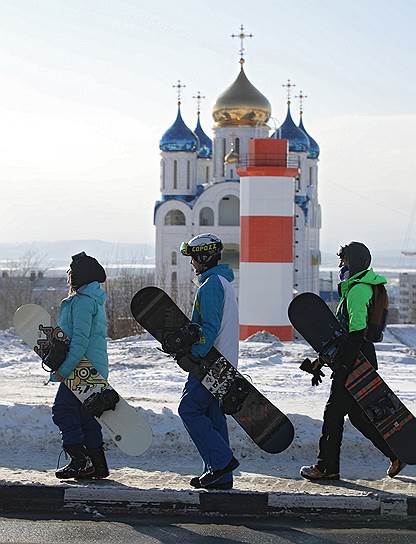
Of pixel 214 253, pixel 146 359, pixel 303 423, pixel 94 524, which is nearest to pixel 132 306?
pixel 214 253

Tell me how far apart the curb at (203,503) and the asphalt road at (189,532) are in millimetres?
188

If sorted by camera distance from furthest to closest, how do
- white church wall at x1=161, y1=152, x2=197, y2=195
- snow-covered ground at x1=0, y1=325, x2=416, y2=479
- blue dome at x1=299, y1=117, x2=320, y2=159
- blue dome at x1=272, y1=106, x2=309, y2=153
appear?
blue dome at x1=299, y1=117, x2=320, y2=159 < blue dome at x1=272, y1=106, x2=309, y2=153 < white church wall at x1=161, y1=152, x2=197, y2=195 < snow-covered ground at x1=0, y1=325, x2=416, y2=479

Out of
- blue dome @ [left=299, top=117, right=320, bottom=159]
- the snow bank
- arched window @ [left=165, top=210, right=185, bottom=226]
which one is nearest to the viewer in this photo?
the snow bank

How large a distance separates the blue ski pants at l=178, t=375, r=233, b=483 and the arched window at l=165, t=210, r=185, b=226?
43825 millimetres

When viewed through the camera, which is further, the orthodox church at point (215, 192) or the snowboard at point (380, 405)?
the orthodox church at point (215, 192)

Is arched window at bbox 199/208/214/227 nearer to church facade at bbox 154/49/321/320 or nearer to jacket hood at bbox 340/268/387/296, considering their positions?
church facade at bbox 154/49/321/320

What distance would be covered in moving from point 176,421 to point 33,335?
6.64ft

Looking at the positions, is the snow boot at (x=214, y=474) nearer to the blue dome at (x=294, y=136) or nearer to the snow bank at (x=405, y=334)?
the snow bank at (x=405, y=334)

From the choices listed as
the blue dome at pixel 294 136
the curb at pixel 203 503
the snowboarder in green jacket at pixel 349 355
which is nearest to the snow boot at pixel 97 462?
the curb at pixel 203 503

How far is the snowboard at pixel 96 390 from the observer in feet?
25.4

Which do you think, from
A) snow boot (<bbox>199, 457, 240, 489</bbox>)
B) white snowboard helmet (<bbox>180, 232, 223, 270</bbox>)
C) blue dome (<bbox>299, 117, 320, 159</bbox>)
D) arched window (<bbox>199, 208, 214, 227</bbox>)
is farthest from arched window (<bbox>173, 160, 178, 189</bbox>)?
snow boot (<bbox>199, 457, 240, 489</bbox>)

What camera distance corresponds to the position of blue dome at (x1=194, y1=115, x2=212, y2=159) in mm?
54688

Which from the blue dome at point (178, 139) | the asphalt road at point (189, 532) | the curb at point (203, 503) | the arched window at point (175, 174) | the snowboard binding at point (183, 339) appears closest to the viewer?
the asphalt road at point (189, 532)

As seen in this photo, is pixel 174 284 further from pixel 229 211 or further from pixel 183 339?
pixel 183 339
